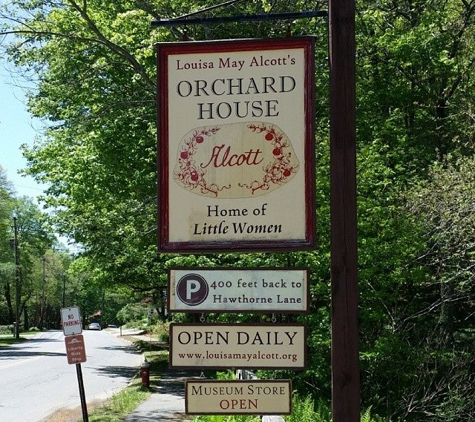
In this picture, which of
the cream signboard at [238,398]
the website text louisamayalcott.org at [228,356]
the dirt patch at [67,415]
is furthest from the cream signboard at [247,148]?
the dirt patch at [67,415]

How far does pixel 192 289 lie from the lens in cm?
574

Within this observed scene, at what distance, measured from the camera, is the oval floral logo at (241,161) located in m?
5.52

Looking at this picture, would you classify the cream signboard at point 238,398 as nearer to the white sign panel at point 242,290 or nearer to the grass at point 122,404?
the white sign panel at point 242,290

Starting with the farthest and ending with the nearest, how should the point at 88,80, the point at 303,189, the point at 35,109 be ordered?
1. the point at 35,109
2. the point at 88,80
3. the point at 303,189

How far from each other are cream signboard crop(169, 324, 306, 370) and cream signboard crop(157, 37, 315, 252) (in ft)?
1.94

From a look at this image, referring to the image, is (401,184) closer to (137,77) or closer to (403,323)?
(403,323)

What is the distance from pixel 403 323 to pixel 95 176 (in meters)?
9.44

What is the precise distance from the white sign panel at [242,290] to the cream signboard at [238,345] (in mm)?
144

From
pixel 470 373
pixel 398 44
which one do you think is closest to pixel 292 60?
pixel 470 373

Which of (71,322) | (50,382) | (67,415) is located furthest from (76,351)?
(50,382)

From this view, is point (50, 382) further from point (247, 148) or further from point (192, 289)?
point (247, 148)

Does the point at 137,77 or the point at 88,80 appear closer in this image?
the point at 137,77

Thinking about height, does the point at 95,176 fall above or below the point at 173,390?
above

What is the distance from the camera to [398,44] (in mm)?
20609
